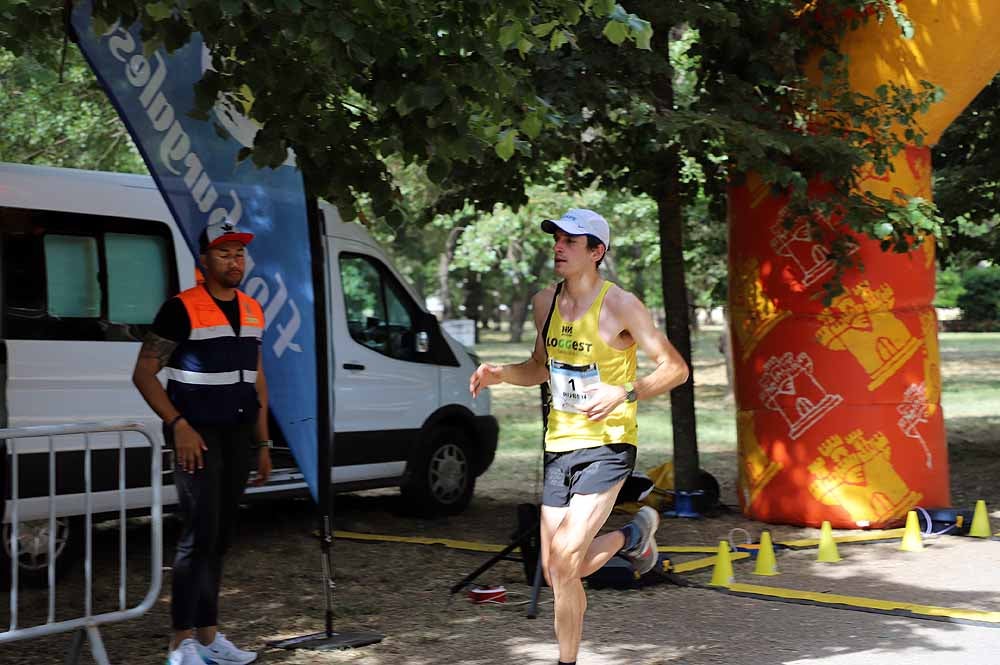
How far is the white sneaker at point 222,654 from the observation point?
18.9ft

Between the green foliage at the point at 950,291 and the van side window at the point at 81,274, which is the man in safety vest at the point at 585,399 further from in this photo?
the green foliage at the point at 950,291

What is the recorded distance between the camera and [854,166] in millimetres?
9008

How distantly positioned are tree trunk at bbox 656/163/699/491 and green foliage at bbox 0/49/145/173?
8000 mm

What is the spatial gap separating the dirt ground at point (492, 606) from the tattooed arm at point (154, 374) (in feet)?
4.37

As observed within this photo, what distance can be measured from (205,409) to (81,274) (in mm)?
2954

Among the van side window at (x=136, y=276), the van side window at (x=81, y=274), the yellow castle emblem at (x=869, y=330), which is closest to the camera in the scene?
the van side window at (x=81, y=274)

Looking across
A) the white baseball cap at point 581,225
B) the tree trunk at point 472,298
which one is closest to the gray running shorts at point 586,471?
the white baseball cap at point 581,225

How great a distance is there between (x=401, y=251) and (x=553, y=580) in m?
43.7

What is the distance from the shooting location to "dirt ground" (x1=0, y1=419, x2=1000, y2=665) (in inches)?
242

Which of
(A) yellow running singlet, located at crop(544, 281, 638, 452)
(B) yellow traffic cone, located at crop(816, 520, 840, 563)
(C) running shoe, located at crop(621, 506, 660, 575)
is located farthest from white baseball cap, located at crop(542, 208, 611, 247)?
(B) yellow traffic cone, located at crop(816, 520, 840, 563)

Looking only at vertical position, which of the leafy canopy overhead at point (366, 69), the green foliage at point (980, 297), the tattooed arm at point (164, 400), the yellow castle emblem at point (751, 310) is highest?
the green foliage at point (980, 297)

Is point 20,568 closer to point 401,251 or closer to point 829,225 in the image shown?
point 829,225

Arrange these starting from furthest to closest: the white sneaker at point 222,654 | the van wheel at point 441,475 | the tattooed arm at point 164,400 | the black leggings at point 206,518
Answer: the van wheel at point 441,475 < the white sneaker at point 222,654 < the black leggings at point 206,518 < the tattooed arm at point 164,400

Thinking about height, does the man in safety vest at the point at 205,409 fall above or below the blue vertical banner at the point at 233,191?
below
